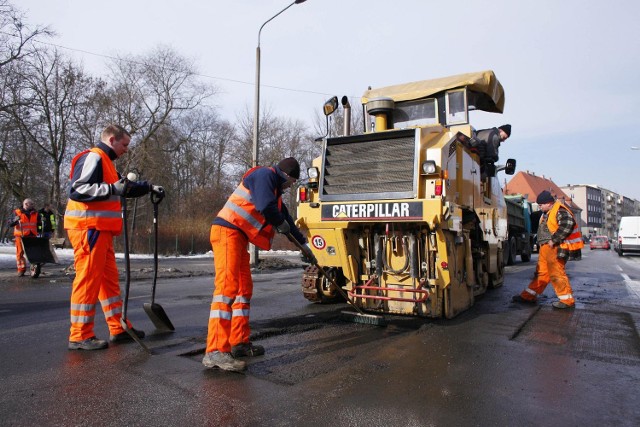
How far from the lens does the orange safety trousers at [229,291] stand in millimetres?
3756

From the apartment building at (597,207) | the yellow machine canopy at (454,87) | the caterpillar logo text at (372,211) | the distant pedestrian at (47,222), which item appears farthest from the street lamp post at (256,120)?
the apartment building at (597,207)

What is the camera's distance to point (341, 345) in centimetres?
454

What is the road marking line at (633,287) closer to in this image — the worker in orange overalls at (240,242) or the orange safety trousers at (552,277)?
the orange safety trousers at (552,277)

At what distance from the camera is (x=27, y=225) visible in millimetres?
10227

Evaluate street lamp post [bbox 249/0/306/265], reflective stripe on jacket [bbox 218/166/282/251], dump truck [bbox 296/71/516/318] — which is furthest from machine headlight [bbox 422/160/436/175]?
street lamp post [bbox 249/0/306/265]

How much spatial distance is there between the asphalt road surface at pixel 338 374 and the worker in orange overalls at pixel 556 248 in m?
0.70

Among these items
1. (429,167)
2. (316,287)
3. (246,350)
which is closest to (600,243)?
(316,287)

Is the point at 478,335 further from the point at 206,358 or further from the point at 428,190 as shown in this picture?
the point at 206,358

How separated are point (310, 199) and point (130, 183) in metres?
2.44

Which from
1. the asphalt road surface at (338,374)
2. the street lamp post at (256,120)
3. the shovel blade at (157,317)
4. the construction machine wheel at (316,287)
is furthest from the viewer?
the street lamp post at (256,120)

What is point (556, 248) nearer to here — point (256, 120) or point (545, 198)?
point (545, 198)

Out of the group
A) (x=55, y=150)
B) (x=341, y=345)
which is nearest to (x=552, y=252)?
(x=341, y=345)

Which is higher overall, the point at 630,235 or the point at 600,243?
the point at 630,235

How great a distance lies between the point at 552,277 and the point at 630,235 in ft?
79.8
